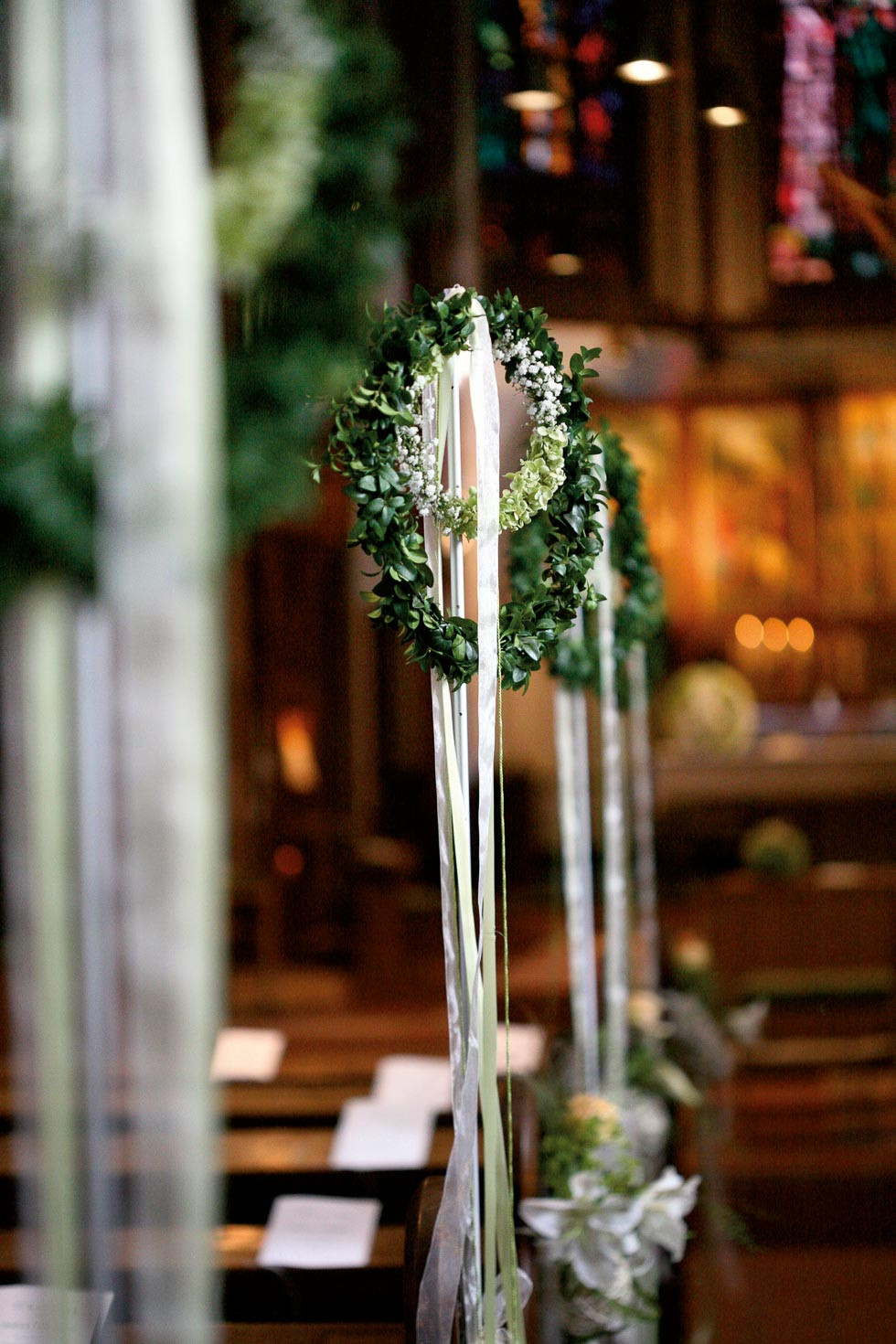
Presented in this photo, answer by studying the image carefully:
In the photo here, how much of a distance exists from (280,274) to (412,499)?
280 millimetres

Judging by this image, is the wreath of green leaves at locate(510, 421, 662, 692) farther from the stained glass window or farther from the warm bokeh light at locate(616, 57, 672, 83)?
the stained glass window

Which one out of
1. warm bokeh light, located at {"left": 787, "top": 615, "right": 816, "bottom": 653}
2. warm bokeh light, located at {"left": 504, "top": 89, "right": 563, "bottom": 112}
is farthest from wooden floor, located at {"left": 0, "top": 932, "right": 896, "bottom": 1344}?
warm bokeh light, located at {"left": 787, "top": 615, "right": 816, "bottom": 653}

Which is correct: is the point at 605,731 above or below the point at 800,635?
below

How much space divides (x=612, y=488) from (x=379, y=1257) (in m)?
1.27

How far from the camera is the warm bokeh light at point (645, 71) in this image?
3682 millimetres

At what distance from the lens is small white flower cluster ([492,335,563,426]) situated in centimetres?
154

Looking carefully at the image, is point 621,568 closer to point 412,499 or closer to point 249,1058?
point 412,499

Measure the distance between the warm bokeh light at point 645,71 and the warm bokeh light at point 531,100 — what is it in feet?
0.64

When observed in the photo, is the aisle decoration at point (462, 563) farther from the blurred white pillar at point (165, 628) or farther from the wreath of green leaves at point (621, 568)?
the wreath of green leaves at point (621, 568)

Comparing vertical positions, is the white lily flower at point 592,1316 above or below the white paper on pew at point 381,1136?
below

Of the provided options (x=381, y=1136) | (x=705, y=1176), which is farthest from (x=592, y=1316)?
(x=705, y=1176)

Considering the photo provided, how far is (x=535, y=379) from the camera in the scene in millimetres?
1556

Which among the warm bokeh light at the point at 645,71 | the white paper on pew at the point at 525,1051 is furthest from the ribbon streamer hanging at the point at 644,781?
the warm bokeh light at the point at 645,71

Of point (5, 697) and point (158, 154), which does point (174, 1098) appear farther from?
point (158, 154)
